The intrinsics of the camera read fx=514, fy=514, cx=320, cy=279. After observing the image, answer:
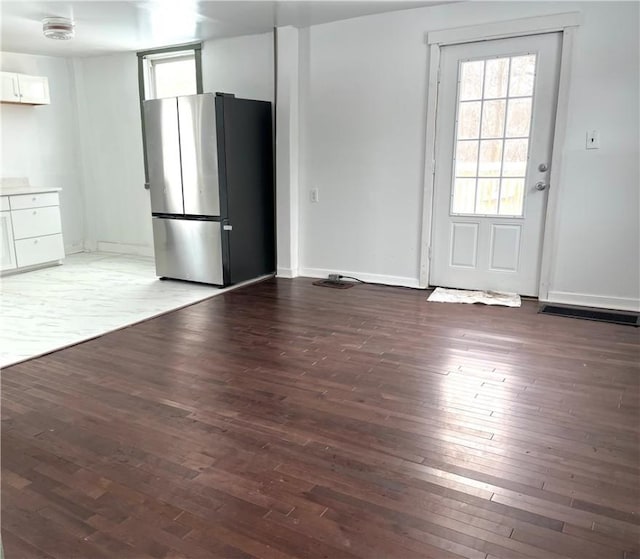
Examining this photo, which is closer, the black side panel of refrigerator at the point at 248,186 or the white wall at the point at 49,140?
the black side panel of refrigerator at the point at 248,186

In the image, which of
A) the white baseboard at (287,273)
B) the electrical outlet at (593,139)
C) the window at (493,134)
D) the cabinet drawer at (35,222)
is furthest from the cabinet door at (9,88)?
the electrical outlet at (593,139)

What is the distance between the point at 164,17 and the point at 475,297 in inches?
148

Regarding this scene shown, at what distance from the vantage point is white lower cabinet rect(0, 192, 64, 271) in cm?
539

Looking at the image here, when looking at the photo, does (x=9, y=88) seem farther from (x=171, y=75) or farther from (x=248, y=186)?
(x=248, y=186)

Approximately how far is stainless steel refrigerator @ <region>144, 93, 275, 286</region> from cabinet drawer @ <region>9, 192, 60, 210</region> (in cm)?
154

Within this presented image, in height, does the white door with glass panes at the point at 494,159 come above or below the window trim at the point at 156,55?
below

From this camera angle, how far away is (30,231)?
221 inches

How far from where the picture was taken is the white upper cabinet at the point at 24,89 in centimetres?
568

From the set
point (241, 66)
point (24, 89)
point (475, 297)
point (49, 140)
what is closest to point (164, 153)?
point (241, 66)

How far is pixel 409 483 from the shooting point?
195cm

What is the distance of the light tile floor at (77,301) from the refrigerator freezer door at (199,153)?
84 centimetres

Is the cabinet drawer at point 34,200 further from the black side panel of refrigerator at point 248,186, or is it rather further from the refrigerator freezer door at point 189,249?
the black side panel of refrigerator at point 248,186

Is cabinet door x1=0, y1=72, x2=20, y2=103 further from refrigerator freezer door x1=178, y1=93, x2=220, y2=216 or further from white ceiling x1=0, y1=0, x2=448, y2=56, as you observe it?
refrigerator freezer door x1=178, y1=93, x2=220, y2=216

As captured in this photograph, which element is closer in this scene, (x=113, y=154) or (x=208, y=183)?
(x=208, y=183)
